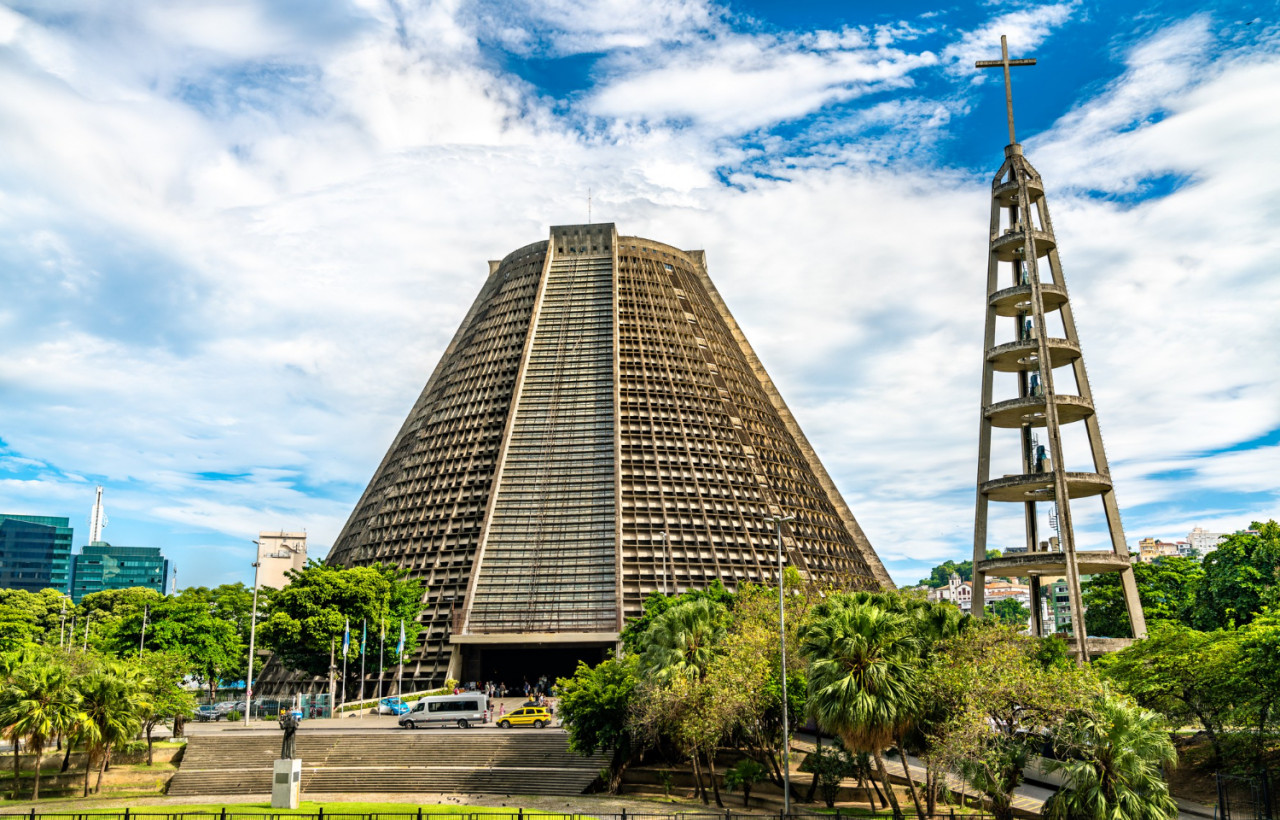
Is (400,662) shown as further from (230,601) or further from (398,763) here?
(230,601)

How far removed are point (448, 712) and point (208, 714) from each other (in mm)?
23128

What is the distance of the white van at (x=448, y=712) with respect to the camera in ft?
178

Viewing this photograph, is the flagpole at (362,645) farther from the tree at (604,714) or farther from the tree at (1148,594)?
the tree at (1148,594)

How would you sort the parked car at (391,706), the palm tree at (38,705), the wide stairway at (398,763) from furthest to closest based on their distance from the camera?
1. the parked car at (391,706)
2. the wide stairway at (398,763)
3. the palm tree at (38,705)

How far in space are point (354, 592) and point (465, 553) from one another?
44.6 ft

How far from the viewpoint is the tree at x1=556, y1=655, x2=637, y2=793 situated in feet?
144

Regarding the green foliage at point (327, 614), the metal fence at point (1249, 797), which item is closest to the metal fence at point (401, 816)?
the metal fence at point (1249, 797)

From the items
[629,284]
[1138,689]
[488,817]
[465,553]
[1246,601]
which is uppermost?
[629,284]

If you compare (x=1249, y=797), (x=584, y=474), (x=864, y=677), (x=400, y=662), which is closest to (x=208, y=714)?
(x=400, y=662)

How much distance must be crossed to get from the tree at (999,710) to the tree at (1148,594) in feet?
156

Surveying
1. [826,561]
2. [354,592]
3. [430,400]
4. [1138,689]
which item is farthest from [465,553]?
[1138,689]

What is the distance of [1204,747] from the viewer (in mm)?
41031

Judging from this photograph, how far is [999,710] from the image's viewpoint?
31234mm

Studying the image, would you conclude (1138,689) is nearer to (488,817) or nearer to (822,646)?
(822,646)
